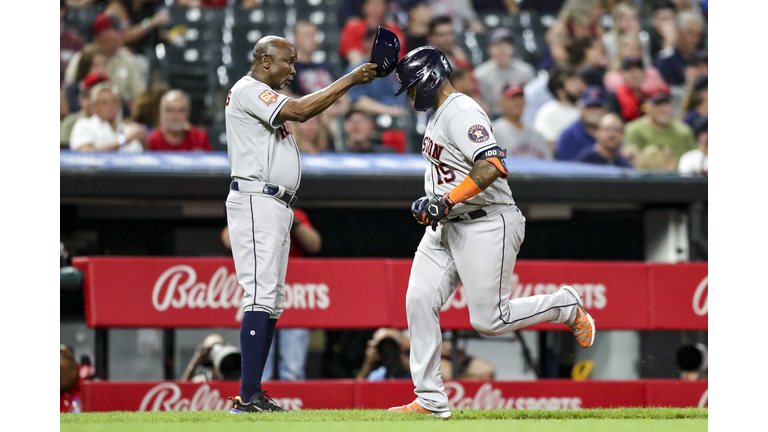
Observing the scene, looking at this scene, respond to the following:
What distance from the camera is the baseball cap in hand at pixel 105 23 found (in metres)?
9.29

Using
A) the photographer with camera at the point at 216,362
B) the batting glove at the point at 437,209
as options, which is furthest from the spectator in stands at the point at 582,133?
the batting glove at the point at 437,209

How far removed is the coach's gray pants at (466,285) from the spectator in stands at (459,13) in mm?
7163

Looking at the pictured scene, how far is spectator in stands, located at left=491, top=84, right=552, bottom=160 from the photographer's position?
817 centimetres

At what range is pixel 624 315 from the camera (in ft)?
19.5

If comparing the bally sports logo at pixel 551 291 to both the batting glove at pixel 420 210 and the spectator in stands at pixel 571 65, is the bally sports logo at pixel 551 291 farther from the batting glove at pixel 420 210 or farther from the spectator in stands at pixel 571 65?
the spectator in stands at pixel 571 65

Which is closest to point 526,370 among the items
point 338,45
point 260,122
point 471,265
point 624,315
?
point 624,315

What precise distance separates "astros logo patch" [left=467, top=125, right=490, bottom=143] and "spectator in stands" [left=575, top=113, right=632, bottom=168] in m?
4.51

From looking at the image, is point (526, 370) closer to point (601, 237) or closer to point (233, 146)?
point (601, 237)

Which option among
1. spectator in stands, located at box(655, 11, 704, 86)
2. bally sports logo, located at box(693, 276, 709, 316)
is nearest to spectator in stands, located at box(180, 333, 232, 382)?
bally sports logo, located at box(693, 276, 709, 316)

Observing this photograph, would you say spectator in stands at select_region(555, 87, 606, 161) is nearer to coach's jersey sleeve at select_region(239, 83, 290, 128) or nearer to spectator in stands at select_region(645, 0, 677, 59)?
spectator in stands at select_region(645, 0, 677, 59)

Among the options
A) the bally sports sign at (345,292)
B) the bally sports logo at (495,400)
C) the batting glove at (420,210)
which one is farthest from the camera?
the bally sports logo at (495,400)

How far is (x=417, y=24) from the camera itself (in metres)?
9.97

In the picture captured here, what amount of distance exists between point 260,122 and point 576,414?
6.88 ft

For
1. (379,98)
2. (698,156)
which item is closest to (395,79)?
(379,98)
